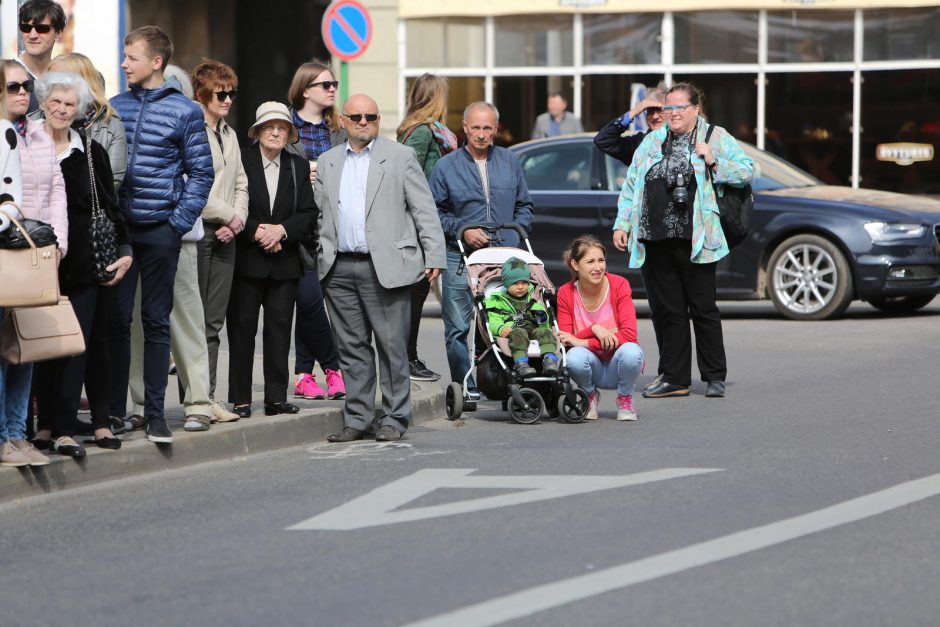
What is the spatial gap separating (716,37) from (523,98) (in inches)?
112

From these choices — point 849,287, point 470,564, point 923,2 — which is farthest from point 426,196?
point 923,2

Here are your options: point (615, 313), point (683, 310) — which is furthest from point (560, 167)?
point (615, 313)

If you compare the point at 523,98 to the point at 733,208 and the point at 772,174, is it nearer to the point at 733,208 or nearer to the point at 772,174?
the point at 772,174

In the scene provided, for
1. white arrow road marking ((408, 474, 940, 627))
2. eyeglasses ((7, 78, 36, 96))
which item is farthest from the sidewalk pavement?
white arrow road marking ((408, 474, 940, 627))

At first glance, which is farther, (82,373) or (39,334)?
(82,373)

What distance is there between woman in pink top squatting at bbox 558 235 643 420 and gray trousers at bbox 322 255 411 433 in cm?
112

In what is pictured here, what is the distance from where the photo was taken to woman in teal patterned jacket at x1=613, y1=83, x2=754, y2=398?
10.7 m

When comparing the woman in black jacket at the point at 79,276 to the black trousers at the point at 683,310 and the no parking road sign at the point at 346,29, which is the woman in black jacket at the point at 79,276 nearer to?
the black trousers at the point at 683,310

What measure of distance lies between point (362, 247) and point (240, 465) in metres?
1.37

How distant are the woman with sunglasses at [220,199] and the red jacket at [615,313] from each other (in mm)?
1991

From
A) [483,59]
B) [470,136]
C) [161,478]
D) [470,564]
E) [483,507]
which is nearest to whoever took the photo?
[470,564]

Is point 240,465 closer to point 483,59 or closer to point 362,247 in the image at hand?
point 362,247

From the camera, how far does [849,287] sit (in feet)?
49.3

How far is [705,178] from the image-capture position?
10719mm
